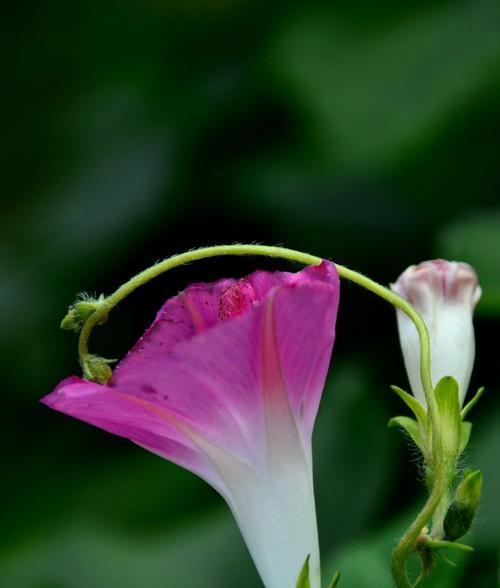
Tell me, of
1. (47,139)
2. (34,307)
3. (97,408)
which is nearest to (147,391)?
(97,408)

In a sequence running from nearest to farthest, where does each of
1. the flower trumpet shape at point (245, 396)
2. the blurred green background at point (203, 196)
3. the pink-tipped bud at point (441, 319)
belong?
the flower trumpet shape at point (245, 396) → the pink-tipped bud at point (441, 319) → the blurred green background at point (203, 196)

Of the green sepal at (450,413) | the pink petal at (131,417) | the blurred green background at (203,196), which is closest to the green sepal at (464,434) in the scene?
the green sepal at (450,413)

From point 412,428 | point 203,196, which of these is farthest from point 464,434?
point 203,196

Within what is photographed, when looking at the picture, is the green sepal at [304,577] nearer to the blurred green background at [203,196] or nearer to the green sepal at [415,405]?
the green sepal at [415,405]

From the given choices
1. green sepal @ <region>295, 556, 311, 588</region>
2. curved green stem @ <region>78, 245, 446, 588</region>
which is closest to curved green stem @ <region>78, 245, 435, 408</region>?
curved green stem @ <region>78, 245, 446, 588</region>

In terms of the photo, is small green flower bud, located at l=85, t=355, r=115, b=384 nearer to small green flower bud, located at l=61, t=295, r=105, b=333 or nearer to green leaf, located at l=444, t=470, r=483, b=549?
small green flower bud, located at l=61, t=295, r=105, b=333

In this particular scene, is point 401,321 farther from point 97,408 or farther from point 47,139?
point 47,139

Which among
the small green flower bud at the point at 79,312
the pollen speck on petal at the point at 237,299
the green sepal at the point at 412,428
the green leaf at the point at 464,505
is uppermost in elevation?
the small green flower bud at the point at 79,312

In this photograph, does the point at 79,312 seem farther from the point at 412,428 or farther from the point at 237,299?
the point at 412,428
